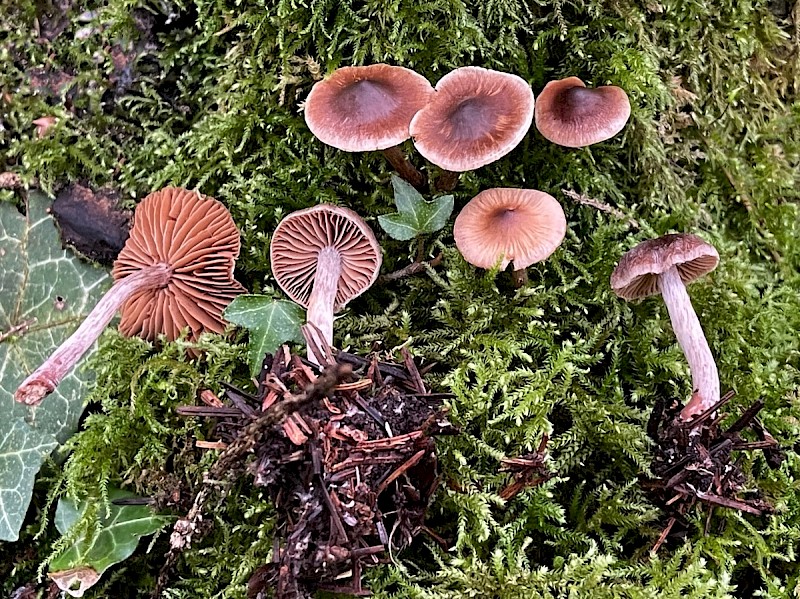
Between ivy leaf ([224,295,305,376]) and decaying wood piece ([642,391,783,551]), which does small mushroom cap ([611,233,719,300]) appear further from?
ivy leaf ([224,295,305,376])

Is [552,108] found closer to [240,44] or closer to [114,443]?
[240,44]

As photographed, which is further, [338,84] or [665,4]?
[665,4]

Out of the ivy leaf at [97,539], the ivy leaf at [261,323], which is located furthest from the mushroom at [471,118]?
the ivy leaf at [97,539]

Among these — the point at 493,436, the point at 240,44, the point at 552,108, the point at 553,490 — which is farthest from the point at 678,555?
the point at 240,44

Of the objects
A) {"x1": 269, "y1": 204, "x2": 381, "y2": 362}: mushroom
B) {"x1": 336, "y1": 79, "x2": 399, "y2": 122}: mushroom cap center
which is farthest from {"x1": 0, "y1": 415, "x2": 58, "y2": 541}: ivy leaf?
{"x1": 336, "y1": 79, "x2": 399, "y2": 122}: mushroom cap center

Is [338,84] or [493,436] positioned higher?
[338,84]

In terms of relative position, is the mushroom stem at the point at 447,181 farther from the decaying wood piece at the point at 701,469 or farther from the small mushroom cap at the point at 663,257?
the decaying wood piece at the point at 701,469

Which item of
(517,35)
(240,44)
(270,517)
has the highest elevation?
(240,44)

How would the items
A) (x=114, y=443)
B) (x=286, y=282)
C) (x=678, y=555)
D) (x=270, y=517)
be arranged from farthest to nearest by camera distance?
(x=286, y=282) < (x=114, y=443) < (x=270, y=517) < (x=678, y=555)

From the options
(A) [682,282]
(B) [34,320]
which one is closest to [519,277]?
(A) [682,282]
